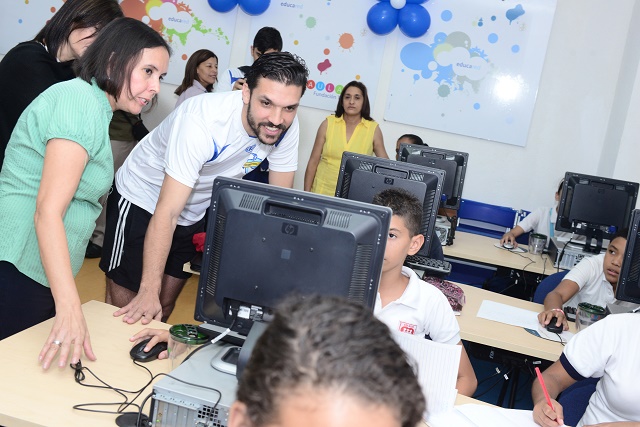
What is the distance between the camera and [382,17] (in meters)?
5.51

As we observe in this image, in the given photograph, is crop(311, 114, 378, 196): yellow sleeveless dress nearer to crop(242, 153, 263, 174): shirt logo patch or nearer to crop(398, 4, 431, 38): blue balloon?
crop(398, 4, 431, 38): blue balloon

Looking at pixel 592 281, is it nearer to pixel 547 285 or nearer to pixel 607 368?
pixel 547 285

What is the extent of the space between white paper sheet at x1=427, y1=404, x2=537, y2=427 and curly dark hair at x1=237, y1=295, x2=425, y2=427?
977mm

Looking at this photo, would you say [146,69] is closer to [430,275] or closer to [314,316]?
[314,316]

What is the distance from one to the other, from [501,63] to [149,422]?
189 inches

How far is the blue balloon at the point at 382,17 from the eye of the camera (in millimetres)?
5520

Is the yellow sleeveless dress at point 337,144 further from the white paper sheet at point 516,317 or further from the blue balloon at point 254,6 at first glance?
the white paper sheet at point 516,317

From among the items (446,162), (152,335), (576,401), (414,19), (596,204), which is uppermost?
(414,19)

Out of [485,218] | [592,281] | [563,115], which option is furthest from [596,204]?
[563,115]

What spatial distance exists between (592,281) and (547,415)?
5.03 ft

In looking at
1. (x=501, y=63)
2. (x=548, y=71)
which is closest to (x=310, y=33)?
(x=501, y=63)

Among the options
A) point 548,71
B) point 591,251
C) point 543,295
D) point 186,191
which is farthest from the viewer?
point 548,71

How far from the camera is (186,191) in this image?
2.17 metres

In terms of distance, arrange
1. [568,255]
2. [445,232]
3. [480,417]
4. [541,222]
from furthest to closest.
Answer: [541,222] < [445,232] < [568,255] < [480,417]
